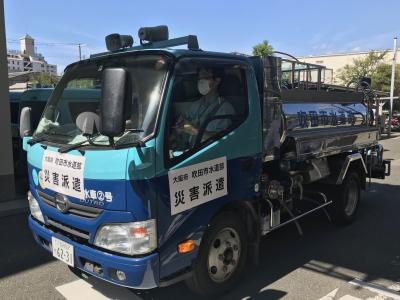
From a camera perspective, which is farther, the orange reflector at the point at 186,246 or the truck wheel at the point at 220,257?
the truck wheel at the point at 220,257

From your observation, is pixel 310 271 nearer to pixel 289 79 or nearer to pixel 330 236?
pixel 330 236

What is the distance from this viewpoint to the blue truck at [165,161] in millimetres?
2975

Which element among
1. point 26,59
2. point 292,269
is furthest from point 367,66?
point 26,59

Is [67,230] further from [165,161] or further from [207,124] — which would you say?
[207,124]

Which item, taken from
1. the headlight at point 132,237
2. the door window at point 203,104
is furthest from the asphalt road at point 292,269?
the door window at point 203,104

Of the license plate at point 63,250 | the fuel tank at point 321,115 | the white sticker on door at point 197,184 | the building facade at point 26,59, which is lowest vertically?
the license plate at point 63,250

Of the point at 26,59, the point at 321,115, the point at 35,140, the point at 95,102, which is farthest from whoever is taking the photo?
the point at 26,59

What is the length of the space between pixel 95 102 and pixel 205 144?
1.07 metres

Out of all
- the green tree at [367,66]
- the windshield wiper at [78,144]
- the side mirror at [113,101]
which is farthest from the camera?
the green tree at [367,66]

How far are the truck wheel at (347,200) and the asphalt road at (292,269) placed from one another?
5.9 inches

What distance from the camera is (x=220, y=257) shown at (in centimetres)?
371

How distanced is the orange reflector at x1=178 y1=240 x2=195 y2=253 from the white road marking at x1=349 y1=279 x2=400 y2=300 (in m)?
1.91

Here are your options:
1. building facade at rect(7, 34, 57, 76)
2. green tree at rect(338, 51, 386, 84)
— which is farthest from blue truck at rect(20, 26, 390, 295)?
building facade at rect(7, 34, 57, 76)

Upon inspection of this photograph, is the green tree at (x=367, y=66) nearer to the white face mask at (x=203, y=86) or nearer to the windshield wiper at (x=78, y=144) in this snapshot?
the white face mask at (x=203, y=86)
